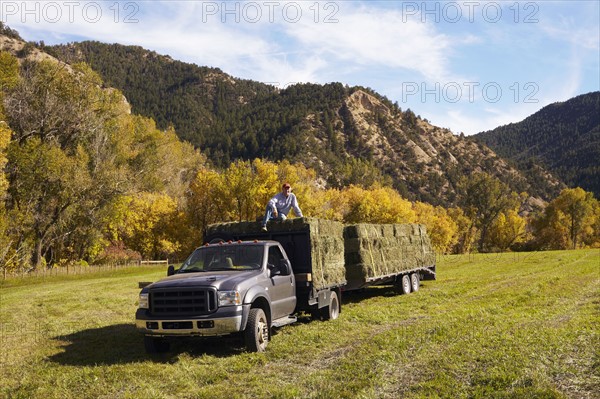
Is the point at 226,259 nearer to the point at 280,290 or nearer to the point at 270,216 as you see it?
the point at 280,290

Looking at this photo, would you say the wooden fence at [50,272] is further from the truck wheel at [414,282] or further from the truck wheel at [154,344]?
the truck wheel at [154,344]

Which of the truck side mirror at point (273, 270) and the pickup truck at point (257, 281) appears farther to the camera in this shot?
the truck side mirror at point (273, 270)

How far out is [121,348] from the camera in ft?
33.8

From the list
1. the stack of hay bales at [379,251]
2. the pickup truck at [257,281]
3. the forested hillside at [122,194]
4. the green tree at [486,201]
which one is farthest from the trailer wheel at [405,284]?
the green tree at [486,201]

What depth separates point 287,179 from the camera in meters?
65.5

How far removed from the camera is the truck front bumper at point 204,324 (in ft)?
29.0

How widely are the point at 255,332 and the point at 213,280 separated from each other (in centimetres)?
123

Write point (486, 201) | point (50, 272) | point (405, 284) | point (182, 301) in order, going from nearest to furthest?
point (182, 301), point (405, 284), point (50, 272), point (486, 201)

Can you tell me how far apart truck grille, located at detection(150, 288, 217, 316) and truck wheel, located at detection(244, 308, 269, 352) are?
0.76 m

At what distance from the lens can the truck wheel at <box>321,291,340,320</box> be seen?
497 inches

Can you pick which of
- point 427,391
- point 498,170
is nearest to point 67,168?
point 427,391

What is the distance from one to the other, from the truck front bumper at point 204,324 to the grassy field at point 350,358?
520 millimetres

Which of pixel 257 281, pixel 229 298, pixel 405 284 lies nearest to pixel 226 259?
pixel 257 281

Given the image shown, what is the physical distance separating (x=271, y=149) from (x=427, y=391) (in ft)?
494
